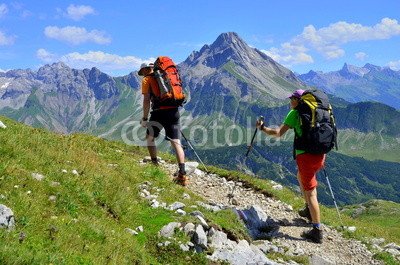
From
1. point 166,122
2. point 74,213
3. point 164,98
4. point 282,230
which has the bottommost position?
point 282,230

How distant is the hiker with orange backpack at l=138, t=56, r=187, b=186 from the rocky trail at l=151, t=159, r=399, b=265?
1.94 meters

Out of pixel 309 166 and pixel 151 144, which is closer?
pixel 309 166

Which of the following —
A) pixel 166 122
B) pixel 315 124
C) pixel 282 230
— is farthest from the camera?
pixel 166 122

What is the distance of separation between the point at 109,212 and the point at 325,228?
6.66 m

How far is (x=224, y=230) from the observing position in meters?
7.50

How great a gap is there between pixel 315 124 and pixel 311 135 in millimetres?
301

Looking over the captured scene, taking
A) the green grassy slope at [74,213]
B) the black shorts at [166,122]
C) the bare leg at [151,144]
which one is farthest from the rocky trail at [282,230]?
the black shorts at [166,122]

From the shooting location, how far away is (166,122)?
11.6 meters

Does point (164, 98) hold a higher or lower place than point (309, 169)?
higher

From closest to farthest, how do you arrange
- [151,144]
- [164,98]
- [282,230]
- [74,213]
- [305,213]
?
1. [74,213]
2. [282,230]
3. [305,213]
4. [164,98]
5. [151,144]

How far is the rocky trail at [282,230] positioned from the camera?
27.3 ft

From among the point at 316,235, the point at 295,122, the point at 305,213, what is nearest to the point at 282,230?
the point at 316,235

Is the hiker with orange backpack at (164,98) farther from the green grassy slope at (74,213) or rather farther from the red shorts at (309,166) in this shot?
the red shorts at (309,166)

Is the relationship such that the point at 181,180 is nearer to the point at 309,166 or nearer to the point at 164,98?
the point at 164,98
